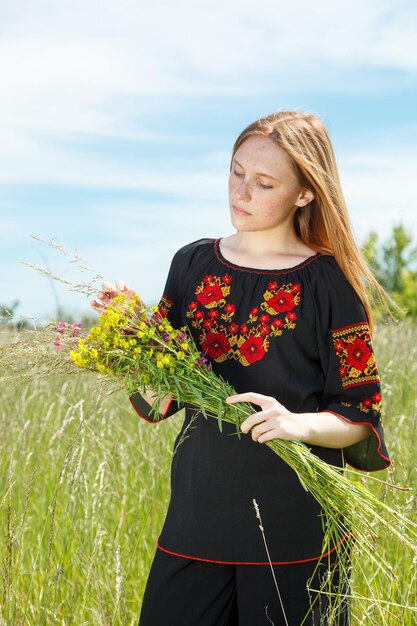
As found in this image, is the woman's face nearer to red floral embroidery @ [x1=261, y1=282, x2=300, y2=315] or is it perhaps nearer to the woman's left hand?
red floral embroidery @ [x1=261, y1=282, x2=300, y2=315]

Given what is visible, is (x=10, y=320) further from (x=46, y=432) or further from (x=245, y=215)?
(x=46, y=432)

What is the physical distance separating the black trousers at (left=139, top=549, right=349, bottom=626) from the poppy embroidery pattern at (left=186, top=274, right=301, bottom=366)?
0.57 meters

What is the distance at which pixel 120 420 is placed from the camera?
4.58 m

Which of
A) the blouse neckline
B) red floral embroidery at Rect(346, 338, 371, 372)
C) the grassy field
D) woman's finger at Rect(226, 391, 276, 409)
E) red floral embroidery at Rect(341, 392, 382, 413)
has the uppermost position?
the blouse neckline

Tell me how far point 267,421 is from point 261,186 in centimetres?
68

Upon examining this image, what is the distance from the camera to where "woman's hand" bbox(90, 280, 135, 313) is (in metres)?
2.27

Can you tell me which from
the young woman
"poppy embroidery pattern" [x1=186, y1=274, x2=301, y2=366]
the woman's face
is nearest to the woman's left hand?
the young woman

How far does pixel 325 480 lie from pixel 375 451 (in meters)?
0.28

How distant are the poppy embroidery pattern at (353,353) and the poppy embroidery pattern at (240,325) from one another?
0.14 metres

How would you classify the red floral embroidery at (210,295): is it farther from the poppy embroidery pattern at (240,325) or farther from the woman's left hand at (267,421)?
the woman's left hand at (267,421)

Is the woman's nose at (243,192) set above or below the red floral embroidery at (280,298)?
above

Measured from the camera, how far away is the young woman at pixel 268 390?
2191mm

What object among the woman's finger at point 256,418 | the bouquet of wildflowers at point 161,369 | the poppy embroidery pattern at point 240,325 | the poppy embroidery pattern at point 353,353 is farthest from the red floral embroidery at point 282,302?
the woman's finger at point 256,418

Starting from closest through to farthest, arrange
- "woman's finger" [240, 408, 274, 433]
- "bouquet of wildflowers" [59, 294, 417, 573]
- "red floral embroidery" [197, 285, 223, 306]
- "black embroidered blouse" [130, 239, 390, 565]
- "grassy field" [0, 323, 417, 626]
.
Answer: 1. "woman's finger" [240, 408, 274, 433]
2. "bouquet of wildflowers" [59, 294, 417, 573]
3. "black embroidered blouse" [130, 239, 390, 565]
4. "red floral embroidery" [197, 285, 223, 306]
5. "grassy field" [0, 323, 417, 626]
